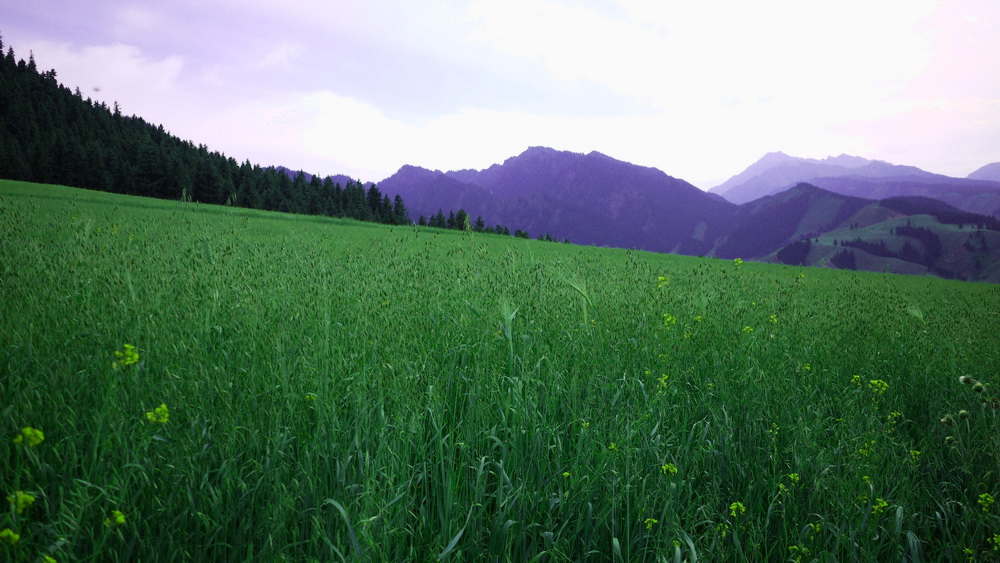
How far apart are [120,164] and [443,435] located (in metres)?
96.7

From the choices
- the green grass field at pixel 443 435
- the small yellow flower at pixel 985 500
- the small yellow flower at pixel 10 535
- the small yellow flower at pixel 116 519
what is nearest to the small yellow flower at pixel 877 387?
the green grass field at pixel 443 435

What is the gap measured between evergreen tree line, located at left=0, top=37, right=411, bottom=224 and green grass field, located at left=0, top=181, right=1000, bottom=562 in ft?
196

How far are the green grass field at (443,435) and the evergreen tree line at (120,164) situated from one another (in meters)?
59.7

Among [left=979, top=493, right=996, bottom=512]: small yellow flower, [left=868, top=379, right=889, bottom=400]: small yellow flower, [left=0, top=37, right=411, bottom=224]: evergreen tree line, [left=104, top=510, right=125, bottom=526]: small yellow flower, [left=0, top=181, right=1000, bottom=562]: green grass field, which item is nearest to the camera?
[left=104, top=510, right=125, bottom=526]: small yellow flower

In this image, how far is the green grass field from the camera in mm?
1710

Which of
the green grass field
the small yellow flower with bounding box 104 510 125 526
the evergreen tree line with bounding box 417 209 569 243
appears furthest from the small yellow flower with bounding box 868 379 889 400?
the evergreen tree line with bounding box 417 209 569 243

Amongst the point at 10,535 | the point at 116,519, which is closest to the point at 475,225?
the point at 116,519

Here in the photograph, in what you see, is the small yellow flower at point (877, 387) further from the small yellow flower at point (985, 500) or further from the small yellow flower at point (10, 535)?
the small yellow flower at point (10, 535)

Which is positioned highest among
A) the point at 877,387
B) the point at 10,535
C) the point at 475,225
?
the point at 475,225

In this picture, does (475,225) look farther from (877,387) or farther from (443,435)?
(443,435)

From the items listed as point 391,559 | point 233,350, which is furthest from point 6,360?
point 391,559

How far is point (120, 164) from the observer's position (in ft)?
240

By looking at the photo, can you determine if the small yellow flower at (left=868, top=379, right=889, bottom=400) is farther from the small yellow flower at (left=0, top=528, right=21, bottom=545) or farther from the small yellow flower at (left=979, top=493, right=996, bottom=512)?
the small yellow flower at (left=0, top=528, right=21, bottom=545)

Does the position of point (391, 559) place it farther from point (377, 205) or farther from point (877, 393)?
point (377, 205)
